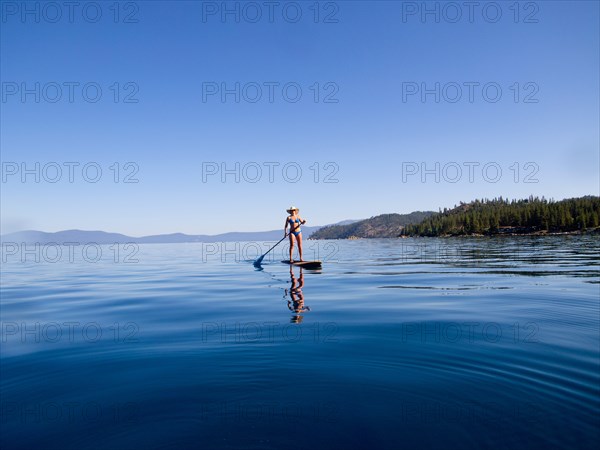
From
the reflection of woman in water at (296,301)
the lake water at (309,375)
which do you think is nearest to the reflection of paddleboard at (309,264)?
the reflection of woman in water at (296,301)

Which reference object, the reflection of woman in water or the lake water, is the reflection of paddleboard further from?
the lake water

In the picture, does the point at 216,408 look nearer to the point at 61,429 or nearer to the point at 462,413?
the point at 61,429

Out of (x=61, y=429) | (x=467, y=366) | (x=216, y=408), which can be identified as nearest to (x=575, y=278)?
(x=467, y=366)

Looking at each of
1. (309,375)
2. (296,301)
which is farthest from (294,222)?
(309,375)

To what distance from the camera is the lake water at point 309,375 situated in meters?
3.62

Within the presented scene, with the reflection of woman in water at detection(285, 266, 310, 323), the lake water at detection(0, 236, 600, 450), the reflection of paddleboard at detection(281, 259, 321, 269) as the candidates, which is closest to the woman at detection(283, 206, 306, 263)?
the reflection of paddleboard at detection(281, 259, 321, 269)

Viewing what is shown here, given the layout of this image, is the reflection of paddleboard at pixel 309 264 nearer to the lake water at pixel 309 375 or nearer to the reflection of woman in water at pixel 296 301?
the reflection of woman in water at pixel 296 301

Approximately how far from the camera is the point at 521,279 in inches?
572

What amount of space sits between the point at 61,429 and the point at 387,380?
3.96 meters

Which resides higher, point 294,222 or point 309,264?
point 294,222

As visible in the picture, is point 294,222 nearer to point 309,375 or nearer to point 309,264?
point 309,264

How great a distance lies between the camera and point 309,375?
5.10 m

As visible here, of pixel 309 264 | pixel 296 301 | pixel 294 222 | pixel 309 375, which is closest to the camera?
pixel 309 375

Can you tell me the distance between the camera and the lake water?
362 cm
